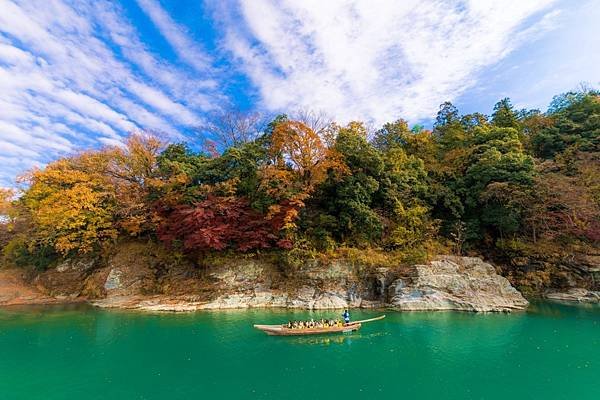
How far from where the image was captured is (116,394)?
10.0m

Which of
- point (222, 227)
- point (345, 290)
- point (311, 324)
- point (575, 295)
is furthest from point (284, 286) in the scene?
point (575, 295)

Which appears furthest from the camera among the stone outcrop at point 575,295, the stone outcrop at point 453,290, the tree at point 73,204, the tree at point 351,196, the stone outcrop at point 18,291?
the stone outcrop at point 18,291

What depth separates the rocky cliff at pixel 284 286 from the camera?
73.8ft

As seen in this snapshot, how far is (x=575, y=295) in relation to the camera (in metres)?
24.3

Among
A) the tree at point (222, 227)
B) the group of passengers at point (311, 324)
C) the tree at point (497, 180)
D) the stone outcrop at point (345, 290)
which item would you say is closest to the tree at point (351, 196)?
the stone outcrop at point (345, 290)

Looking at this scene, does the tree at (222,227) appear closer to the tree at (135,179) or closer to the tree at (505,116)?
the tree at (135,179)

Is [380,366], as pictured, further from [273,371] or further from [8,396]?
[8,396]

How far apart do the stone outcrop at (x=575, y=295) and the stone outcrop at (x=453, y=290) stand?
451 centimetres

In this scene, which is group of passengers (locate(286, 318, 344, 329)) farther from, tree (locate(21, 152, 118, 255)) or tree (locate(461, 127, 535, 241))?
tree (locate(21, 152, 118, 255))

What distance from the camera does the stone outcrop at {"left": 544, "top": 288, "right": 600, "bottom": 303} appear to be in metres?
23.8

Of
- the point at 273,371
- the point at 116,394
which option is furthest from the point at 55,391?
the point at 273,371

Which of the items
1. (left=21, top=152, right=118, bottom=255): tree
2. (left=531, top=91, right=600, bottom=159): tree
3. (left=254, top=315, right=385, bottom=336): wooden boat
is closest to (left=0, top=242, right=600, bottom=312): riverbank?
(left=21, top=152, right=118, bottom=255): tree

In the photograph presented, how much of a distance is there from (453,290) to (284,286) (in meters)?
11.9

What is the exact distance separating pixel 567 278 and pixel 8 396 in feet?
108
